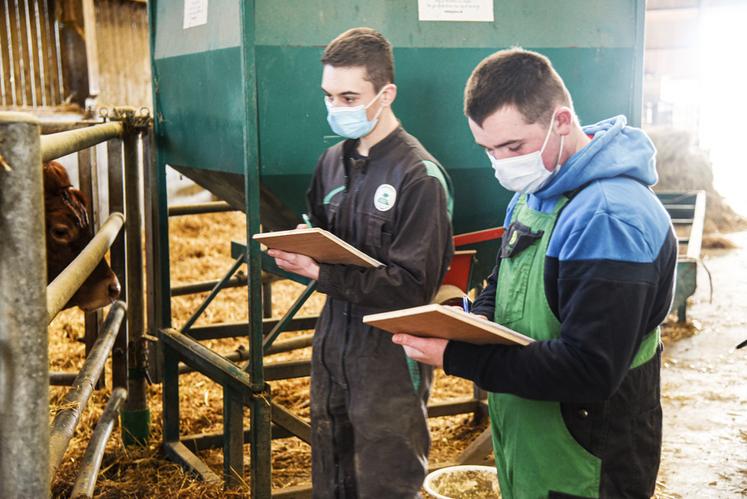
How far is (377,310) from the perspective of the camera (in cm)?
301

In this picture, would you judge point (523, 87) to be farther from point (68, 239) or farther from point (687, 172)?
point (687, 172)

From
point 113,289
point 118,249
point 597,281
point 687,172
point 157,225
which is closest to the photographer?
point 597,281

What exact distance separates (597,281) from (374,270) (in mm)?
1221

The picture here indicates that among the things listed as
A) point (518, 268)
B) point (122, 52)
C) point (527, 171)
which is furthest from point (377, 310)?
point (122, 52)

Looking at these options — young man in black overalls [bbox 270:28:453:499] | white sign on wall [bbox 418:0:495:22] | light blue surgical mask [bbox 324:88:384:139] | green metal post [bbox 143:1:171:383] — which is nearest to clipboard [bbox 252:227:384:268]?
young man in black overalls [bbox 270:28:453:499]

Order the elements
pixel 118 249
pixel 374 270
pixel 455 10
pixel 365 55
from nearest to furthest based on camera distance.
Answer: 1. pixel 374 270
2. pixel 365 55
3. pixel 455 10
4. pixel 118 249

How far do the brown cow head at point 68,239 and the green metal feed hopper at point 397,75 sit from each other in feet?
2.22

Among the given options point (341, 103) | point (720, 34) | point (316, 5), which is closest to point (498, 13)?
point (316, 5)

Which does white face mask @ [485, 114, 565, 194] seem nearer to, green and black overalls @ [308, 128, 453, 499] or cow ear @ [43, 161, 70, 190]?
green and black overalls @ [308, 128, 453, 499]

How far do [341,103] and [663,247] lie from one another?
4.83 feet

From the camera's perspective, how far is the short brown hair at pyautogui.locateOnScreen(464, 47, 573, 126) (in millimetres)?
1937

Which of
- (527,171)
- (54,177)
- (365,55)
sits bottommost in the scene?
(54,177)

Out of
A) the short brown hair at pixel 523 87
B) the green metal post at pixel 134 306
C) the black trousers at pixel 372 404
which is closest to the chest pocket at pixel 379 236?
the black trousers at pixel 372 404

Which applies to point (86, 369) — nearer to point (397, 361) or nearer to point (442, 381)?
point (397, 361)
